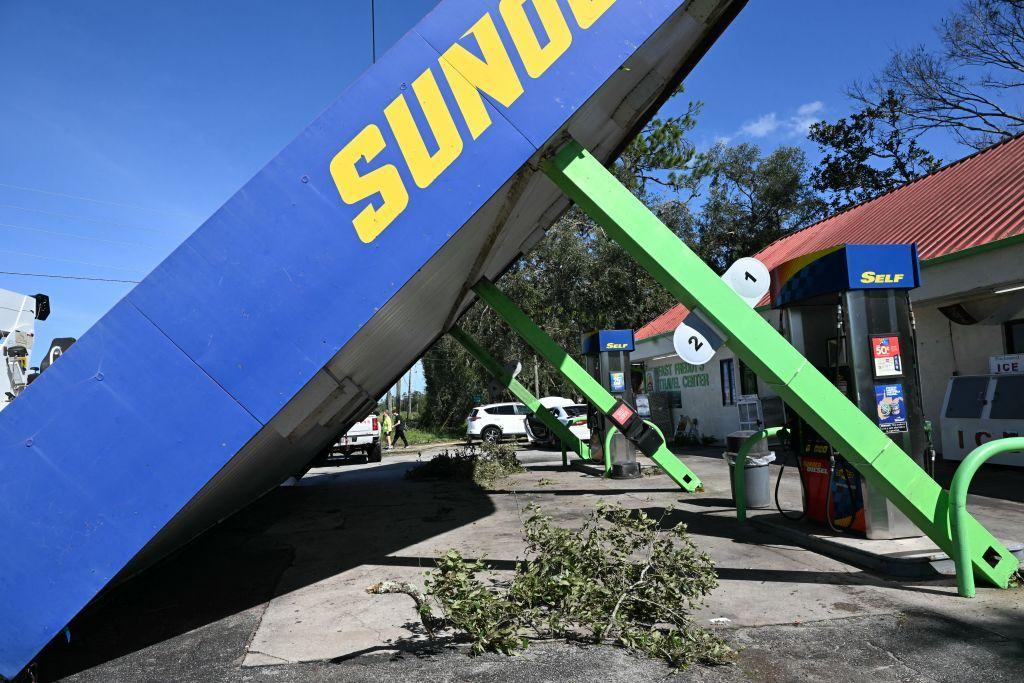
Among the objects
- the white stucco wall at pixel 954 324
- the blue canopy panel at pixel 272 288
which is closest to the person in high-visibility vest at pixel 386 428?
the white stucco wall at pixel 954 324

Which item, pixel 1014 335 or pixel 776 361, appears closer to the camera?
pixel 776 361

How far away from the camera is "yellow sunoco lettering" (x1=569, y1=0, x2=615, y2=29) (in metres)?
4.66

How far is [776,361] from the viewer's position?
5.06 metres

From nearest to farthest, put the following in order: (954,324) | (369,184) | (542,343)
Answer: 1. (369,184)
2. (542,343)
3. (954,324)

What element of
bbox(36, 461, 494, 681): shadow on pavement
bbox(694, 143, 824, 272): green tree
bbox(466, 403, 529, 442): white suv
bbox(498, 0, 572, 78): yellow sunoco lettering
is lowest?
bbox(36, 461, 494, 681): shadow on pavement

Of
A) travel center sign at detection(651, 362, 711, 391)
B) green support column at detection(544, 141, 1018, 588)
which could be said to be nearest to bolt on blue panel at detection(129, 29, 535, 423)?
green support column at detection(544, 141, 1018, 588)

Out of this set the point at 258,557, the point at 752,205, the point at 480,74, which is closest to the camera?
the point at 480,74

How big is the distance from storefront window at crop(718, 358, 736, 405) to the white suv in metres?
7.10

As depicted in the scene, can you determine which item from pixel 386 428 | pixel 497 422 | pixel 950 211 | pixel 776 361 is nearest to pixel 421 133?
pixel 776 361

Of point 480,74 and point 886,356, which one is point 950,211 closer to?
point 886,356

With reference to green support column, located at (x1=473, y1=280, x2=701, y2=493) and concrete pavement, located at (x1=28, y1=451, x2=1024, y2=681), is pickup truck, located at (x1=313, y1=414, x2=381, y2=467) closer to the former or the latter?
green support column, located at (x1=473, y1=280, x2=701, y2=493)

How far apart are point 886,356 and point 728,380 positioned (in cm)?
1294

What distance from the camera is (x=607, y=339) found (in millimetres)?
13320

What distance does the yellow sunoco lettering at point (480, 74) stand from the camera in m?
4.48
